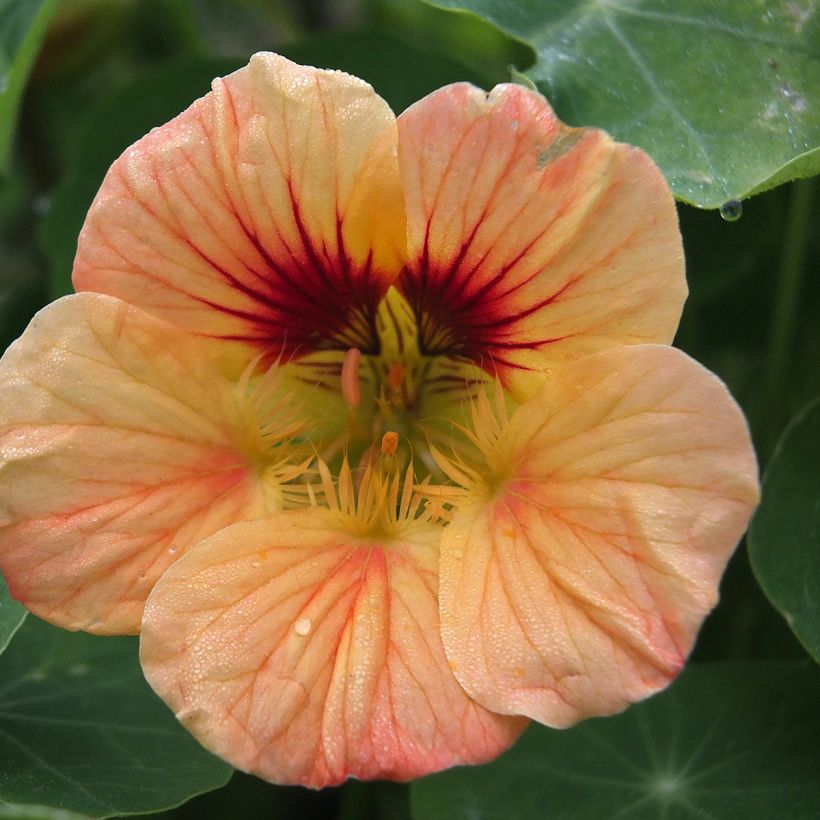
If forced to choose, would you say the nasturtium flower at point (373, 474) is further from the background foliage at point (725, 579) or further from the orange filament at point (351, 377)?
the background foliage at point (725, 579)

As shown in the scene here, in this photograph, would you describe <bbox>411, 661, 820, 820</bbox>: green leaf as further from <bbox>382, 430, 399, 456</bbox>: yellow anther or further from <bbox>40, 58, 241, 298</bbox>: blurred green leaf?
<bbox>40, 58, 241, 298</bbox>: blurred green leaf

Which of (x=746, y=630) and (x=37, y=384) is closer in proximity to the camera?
(x=37, y=384)

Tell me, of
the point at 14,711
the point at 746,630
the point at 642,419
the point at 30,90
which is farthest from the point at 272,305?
the point at 30,90

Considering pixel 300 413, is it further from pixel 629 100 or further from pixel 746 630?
pixel 746 630

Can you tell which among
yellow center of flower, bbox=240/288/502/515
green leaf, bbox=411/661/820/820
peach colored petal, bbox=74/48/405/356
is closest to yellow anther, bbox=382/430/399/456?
yellow center of flower, bbox=240/288/502/515

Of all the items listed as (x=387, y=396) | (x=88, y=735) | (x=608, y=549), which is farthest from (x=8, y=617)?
(x=608, y=549)

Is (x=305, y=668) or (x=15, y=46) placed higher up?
(x=15, y=46)

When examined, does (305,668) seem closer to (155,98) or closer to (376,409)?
(376,409)
